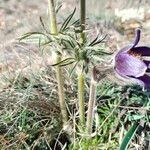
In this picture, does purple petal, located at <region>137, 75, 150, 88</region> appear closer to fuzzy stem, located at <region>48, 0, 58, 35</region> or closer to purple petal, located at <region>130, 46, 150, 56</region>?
purple petal, located at <region>130, 46, 150, 56</region>

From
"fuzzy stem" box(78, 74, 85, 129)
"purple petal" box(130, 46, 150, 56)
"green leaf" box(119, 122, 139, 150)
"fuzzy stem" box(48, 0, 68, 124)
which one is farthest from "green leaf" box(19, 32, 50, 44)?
"green leaf" box(119, 122, 139, 150)

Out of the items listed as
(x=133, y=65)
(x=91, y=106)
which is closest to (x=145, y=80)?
(x=133, y=65)

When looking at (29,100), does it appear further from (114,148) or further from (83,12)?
(83,12)

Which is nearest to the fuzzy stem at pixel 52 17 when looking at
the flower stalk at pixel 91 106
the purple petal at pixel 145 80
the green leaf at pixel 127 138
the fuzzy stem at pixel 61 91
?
the fuzzy stem at pixel 61 91

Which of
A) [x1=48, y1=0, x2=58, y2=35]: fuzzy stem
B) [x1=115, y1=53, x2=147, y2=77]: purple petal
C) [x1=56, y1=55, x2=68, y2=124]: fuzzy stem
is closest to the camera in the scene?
[x1=115, y1=53, x2=147, y2=77]: purple petal

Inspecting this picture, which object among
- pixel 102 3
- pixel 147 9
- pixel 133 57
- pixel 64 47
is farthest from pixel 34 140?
pixel 102 3

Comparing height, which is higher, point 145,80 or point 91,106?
point 145,80

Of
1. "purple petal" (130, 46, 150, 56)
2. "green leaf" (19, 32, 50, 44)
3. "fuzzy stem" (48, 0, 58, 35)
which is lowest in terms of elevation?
"purple petal" (130, 46, 150, 56)

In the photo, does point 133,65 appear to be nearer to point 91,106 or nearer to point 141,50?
point 141,50
